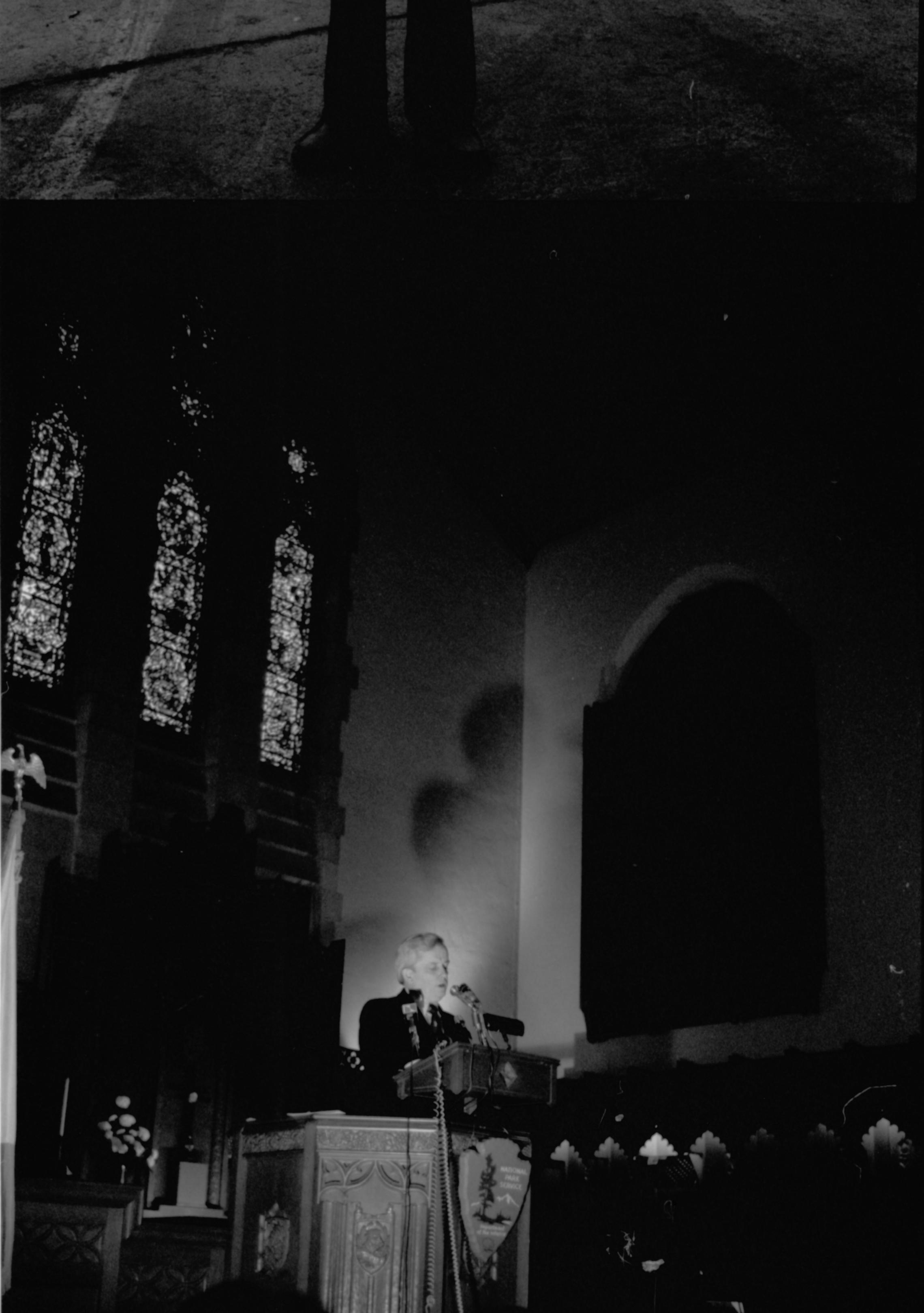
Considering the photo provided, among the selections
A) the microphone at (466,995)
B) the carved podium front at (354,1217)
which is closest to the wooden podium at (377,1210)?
the carved podium front at (354,1217)

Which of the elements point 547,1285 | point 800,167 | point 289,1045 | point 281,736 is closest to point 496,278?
point 281,736

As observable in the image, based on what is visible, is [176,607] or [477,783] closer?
[176,607]

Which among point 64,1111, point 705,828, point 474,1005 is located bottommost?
point 64,1111

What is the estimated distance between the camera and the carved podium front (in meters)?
4.16

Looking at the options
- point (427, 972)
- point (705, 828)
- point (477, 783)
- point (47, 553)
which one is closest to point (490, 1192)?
point (427, 972)

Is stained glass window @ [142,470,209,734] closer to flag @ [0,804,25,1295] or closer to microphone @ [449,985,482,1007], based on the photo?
flag @ [0,804,25,1295]

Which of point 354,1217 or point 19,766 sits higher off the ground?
point 19,766

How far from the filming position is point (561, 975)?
1095 cm

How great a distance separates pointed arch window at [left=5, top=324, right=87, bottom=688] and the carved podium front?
14.9 feet

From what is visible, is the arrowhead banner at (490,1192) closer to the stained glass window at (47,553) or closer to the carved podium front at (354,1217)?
the carved podium front at (354,1217)

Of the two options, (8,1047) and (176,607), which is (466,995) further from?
(176,607)

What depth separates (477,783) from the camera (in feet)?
37.2

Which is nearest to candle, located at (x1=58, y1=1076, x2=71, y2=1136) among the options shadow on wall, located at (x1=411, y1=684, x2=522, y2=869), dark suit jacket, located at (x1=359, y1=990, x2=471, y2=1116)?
dark suit jacket, located at (x1=359, y1=990, x2=471, y2=1116)

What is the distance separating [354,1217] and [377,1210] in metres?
0.07
